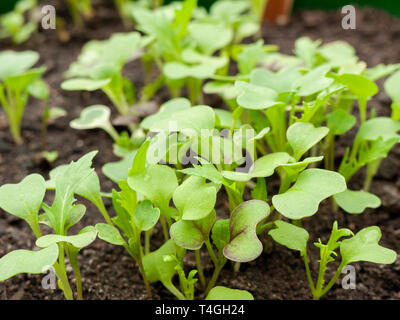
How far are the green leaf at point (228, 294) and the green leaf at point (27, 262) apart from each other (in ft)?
0.97

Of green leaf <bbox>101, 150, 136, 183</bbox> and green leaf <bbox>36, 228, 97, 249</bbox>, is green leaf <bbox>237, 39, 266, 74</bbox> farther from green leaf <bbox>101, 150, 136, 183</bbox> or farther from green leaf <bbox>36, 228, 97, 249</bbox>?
green leaf <bbox>36, 228, 97, 249</bbox>

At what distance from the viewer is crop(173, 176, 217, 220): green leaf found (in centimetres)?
78

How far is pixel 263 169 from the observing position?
2.69ft

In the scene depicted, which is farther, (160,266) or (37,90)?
(37,90)

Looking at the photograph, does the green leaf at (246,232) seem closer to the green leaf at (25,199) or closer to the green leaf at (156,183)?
the green leaf at (156,183)

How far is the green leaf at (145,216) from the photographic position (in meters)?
0.82

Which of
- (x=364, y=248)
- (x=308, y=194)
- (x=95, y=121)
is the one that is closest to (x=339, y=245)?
(x=364, y=248)

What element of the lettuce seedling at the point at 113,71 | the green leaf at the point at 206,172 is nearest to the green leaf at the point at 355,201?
the green leaf at the point at 206,172

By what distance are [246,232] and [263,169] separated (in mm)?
119

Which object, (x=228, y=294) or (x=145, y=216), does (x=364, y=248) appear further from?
(x=145, y=216)

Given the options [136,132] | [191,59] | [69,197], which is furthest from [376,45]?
[69,197]

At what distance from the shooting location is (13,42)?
2051 mm

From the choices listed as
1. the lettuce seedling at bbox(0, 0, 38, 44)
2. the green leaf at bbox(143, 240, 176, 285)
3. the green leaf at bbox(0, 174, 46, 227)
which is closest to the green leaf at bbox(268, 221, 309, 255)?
the green leaf at bbox(143, 240, 176, 285)

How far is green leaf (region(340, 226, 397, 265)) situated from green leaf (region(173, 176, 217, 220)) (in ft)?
0.93
